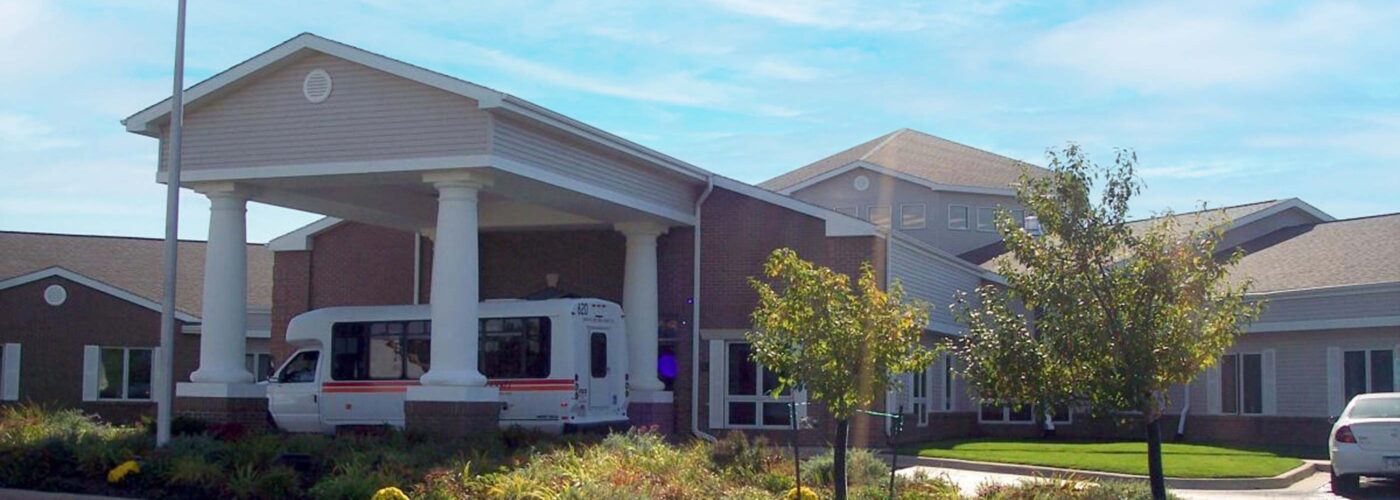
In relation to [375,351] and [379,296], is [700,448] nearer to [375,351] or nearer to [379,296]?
[375,351]

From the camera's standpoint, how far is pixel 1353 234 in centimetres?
3291

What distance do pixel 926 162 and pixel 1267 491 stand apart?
844 inches

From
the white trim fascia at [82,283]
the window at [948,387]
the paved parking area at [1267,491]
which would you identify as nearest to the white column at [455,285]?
the paved parking area at [1267,491]

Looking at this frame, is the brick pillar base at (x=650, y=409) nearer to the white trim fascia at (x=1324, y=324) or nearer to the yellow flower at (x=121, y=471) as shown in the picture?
the yellow flower at (x=121, y=471)

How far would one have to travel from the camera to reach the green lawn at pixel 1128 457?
21422 millimetres

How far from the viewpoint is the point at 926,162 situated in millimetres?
40875

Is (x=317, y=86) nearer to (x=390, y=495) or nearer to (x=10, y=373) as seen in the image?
(x=390, y=495)

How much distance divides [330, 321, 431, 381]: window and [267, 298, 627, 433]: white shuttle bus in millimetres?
18

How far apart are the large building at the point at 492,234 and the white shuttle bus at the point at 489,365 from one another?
19.8 inches

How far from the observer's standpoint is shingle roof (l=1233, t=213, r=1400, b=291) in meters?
29.2

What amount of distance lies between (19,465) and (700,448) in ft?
28.0

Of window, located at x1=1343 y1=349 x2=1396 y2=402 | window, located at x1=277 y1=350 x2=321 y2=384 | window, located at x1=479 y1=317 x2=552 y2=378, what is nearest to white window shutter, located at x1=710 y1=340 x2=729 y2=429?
window, located at x1=479 y1=317 x2=552 y2=378

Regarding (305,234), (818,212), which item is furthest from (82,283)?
(818,212)

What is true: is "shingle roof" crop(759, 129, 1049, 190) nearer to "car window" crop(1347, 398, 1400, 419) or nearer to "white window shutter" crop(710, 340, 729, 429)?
"white window shutter" crop(710, 340, 729, 429)
